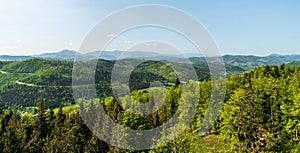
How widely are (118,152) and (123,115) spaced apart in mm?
4928

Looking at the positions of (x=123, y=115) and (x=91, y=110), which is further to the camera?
(x=91, y=110)

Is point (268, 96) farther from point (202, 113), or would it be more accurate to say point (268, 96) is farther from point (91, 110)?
point (91, 110)

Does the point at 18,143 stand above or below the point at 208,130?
above

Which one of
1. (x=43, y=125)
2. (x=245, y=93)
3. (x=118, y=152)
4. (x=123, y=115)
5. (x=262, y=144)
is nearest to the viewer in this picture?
(x=262, y=144)

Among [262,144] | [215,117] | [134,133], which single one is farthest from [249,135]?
[215,117]

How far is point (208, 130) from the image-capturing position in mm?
66438

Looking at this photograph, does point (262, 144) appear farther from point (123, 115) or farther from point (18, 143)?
point (18, 143)

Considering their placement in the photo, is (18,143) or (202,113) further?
(202,113)

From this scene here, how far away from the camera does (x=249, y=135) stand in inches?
1270

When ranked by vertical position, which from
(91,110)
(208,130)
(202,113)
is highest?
(91,110)

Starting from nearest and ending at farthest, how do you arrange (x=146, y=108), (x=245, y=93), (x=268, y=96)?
(x=146, y=108)
(x=245, y=93)
(x=268, y=96)

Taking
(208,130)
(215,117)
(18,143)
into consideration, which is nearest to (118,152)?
(18,143)

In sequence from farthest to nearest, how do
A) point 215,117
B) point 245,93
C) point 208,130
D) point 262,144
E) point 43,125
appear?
1. point 208,130
2. point 215,117
3. point 43,125
4. point 245,93
5. point 262,144

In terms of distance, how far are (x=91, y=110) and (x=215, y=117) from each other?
27.8 m
